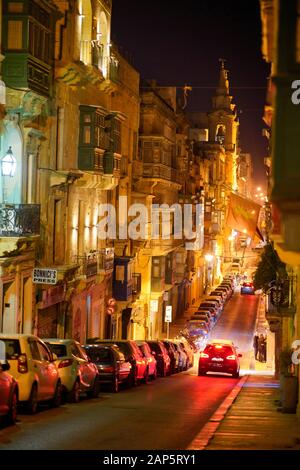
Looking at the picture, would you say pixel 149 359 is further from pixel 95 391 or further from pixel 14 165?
pixel 95 391

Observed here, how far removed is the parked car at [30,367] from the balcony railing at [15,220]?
28.4 feet

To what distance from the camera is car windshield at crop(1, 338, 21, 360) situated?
19172mm

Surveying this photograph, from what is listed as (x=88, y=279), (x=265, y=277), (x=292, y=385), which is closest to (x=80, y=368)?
(x=292, y=385)

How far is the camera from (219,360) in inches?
1582

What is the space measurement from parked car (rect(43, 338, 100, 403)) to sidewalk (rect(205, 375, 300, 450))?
359 cm

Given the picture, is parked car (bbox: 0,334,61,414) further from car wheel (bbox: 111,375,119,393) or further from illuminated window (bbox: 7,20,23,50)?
illuminated window (bbox: 7,20,23,50)

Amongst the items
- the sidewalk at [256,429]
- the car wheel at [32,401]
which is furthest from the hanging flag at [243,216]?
the car wheel at [32,401]

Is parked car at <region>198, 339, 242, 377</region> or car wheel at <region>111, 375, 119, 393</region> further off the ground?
car wheel at <region>111, 375, 119, 393</region>

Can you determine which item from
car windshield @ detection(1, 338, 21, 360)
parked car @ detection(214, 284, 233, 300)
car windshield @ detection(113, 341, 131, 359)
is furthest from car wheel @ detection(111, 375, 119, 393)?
parked car @ detection(214, 284, 233, 300)

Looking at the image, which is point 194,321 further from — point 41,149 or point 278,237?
point 278,237

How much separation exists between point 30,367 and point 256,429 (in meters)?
5.05

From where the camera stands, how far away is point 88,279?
4200 cm

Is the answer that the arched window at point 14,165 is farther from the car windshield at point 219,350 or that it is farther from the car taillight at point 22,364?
the car taillight at point 22,364
